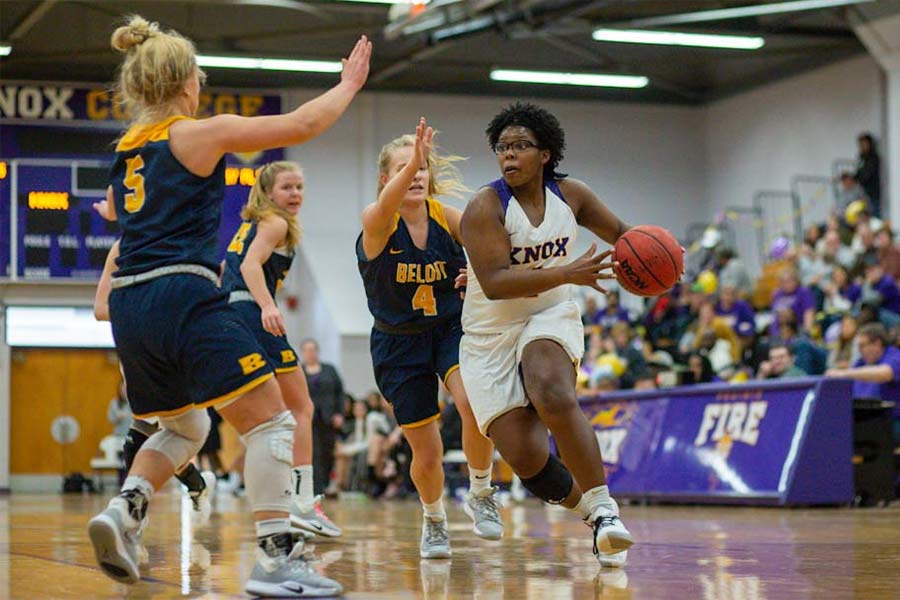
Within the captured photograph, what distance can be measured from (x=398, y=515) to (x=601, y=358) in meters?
6.65

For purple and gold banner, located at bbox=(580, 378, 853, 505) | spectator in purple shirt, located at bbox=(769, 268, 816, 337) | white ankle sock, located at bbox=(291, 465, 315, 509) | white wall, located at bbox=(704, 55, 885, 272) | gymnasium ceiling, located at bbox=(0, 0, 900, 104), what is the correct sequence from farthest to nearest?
white wall, located at bbox=(704, 55, 885, 272)
gymnasium ceiling, located at bbox=(0, 0, 900, 104)
spectator in purple shirt, located at bbox=(769, 268, 816, 337)
purple and gold banner, located at bbox=(580, 378, 853, 505)
white ankle sock, located at bbox=(291, 465, 315, 509)

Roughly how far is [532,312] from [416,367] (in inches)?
32.7

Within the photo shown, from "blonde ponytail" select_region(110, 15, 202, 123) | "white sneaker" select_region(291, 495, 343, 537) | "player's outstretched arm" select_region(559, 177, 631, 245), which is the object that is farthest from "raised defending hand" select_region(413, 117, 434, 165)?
"white sneaker" select_region(291, 495, 343, 537)

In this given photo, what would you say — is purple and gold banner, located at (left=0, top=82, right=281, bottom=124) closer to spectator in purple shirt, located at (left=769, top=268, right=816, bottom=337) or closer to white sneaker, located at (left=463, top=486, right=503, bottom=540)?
spectator in purple shirt, located at (left=769, top=268, right=816, bottom=337)

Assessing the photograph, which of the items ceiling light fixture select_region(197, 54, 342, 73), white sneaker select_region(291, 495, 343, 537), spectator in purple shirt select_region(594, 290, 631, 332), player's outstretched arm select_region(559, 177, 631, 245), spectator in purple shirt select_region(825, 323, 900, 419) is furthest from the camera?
ceiling light fixture select_region(197, 54, 342, 73)

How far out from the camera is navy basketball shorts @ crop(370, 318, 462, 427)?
638cm

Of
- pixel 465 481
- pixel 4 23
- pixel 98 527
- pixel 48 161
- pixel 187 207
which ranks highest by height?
pixel 4 23

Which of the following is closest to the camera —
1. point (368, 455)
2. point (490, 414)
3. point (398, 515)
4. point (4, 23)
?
point (490, 414)

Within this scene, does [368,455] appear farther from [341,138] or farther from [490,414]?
[490,414]

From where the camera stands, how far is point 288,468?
4.49 m

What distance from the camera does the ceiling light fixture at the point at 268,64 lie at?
77.3ft

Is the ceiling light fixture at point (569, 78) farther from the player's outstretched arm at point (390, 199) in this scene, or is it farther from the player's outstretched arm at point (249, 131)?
the player's outstretched arm at point (249, 131)

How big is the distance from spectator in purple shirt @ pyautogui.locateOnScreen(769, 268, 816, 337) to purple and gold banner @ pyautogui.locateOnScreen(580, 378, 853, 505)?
451 cm

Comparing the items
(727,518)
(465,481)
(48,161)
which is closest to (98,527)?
(727,518)
